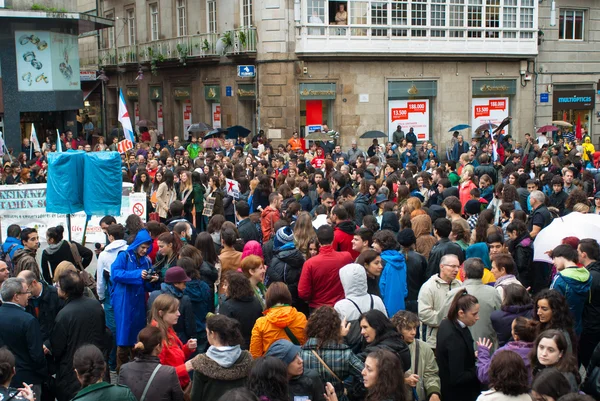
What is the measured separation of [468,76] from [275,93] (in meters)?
8.26

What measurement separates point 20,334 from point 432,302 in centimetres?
375

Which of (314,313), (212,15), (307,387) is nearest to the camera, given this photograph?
(307,387)

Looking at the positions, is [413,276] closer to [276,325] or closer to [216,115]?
[276,325]

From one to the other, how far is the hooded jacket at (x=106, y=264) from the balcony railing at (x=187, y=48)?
21145 mm

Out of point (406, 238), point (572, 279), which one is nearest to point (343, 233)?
point (406, 238)

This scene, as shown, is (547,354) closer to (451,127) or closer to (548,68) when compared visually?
(451,127)

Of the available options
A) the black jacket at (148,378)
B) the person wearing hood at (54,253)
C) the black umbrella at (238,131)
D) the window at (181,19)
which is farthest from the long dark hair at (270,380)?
the window at (181,19)

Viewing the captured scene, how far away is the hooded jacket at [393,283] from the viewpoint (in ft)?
26.4

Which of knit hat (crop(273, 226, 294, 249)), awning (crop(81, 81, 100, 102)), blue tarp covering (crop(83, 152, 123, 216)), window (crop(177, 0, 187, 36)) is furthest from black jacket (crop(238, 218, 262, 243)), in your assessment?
awning (crop(81, 81, 100, 102))

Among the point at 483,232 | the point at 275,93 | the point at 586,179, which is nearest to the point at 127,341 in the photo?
the point at 483,232

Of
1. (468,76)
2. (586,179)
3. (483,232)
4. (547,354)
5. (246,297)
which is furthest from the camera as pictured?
(468,76)

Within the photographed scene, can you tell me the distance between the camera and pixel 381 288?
8133 millimetres

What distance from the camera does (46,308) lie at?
24.7ft

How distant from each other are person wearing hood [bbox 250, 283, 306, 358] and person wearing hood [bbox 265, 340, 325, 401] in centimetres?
98
